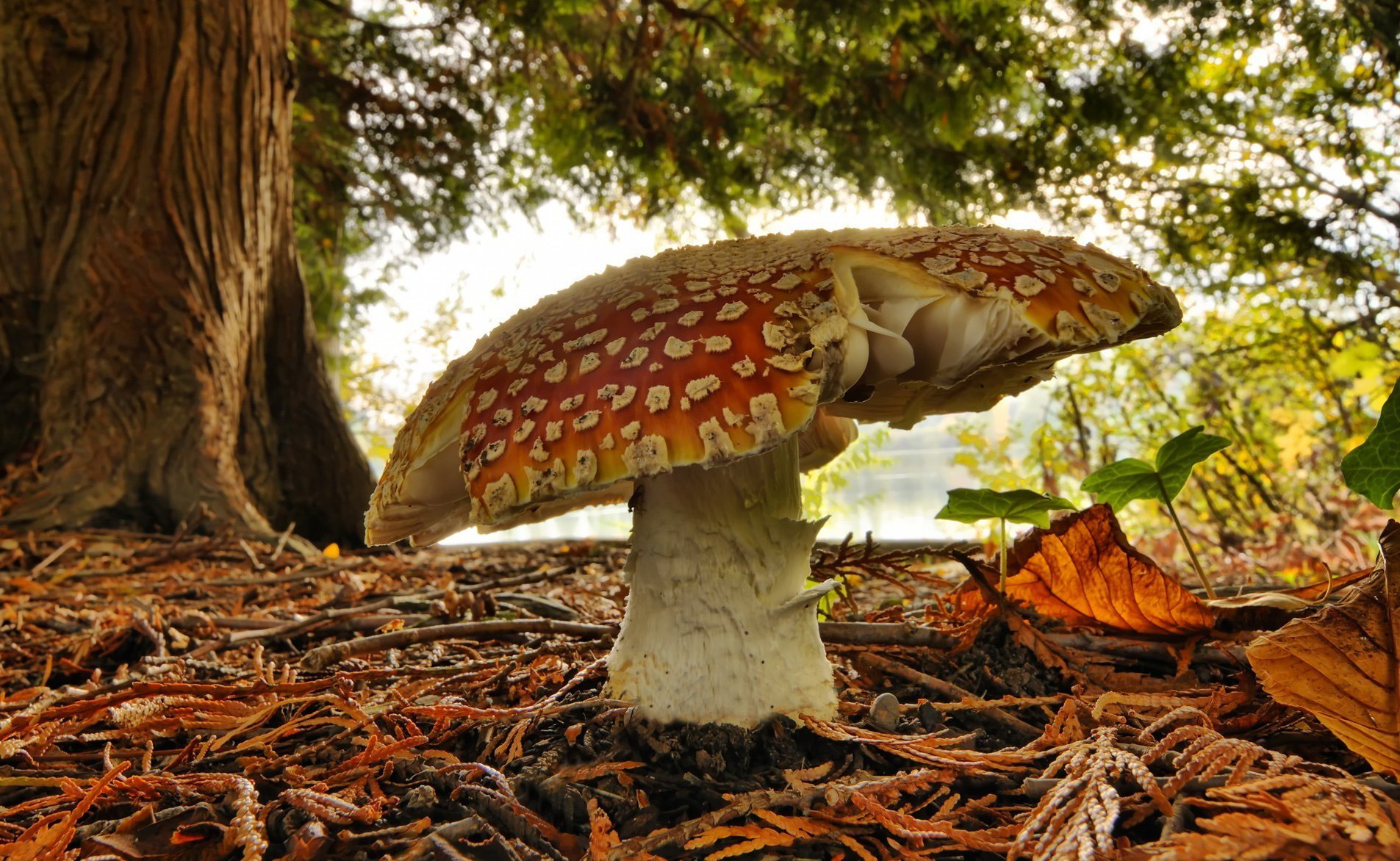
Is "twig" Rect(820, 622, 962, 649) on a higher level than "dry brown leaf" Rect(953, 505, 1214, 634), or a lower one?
lower

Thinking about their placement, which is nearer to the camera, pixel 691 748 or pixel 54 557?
pixel 691 748

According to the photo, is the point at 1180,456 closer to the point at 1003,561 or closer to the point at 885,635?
the point at 1003,561

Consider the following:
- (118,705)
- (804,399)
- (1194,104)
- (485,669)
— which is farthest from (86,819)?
(1194,104)

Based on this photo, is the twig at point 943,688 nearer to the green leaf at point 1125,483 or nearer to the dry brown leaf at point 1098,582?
the dry brown leaf at point 1098,582

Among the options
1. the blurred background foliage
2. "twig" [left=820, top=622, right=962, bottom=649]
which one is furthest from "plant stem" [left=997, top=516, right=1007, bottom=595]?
the blurred background foliage

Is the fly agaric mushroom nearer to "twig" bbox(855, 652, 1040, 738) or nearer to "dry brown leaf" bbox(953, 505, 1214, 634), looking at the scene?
"twig" bbox(855, 652, 1040, 738)

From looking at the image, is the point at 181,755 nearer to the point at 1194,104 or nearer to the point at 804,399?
the point at 804,399

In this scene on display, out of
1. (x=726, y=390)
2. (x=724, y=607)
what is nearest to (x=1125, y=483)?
(x=724, y=607)
